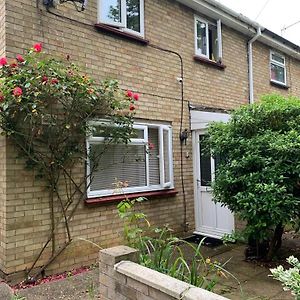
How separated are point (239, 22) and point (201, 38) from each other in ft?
4.89

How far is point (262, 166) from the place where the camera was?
4.80 m

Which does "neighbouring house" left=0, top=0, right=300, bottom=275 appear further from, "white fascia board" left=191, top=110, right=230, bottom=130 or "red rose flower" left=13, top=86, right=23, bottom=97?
"red rose flower" left=13, top=86, right=23, bottom=97

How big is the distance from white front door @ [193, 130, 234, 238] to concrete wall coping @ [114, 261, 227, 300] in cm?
405

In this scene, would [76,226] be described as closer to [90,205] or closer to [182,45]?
[90,205]

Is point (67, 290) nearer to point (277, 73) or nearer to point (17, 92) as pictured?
point (17, 92)

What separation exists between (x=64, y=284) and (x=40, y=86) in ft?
9.16

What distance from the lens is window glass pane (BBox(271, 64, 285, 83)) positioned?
1087 cm

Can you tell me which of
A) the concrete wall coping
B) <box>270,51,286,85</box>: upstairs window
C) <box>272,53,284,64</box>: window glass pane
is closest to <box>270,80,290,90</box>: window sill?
<box>270,51,286,85</box>: upstairs window

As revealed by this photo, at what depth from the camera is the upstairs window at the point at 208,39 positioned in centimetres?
796

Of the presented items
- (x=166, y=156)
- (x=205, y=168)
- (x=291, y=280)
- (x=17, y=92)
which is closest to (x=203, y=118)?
(x=205, y=168)

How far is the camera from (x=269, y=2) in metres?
10.6

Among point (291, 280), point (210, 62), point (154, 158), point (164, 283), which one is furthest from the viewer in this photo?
point (210, 62)

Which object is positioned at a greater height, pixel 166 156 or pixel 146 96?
pixel 146 96

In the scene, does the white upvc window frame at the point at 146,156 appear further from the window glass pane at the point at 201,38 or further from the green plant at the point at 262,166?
the window glass pane at the point at 201,38
